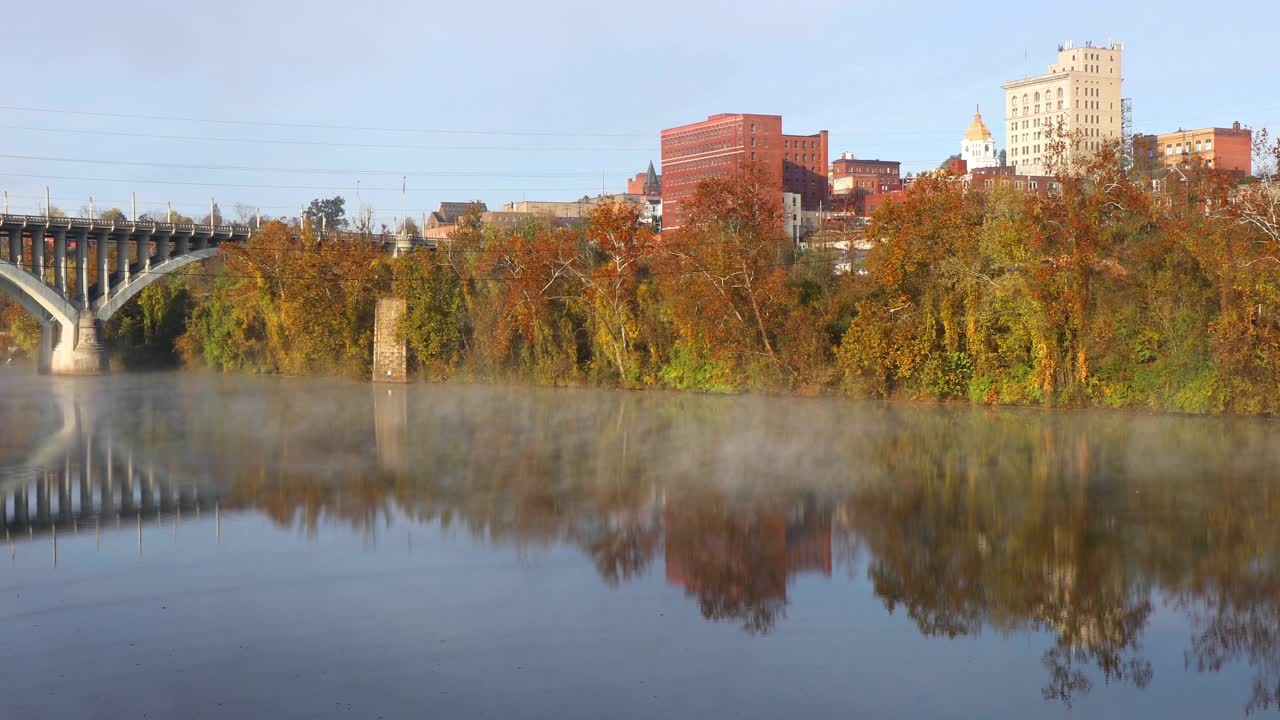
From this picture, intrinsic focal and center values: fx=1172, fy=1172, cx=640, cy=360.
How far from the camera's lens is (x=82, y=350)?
230ft

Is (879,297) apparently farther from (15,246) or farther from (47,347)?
(47,347)

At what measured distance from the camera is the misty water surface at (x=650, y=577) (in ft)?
38.8

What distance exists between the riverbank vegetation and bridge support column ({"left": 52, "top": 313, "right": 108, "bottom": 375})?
11246mm

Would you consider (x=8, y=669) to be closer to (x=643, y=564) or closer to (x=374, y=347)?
(x=643, y=564)

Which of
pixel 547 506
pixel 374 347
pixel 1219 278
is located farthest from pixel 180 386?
pixel 1219 278

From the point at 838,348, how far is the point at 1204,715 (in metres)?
33.8

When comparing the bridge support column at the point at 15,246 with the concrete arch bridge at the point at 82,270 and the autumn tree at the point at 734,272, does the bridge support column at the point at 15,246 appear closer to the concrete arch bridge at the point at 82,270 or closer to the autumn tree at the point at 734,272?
the concrete arch bridge at the point at 82,270

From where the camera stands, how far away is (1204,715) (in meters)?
11.2

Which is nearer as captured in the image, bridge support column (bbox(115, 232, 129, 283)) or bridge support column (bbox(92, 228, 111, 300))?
bridge support column (bbox(92, 228, 111, 300))

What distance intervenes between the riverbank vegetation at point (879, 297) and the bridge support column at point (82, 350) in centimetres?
1125

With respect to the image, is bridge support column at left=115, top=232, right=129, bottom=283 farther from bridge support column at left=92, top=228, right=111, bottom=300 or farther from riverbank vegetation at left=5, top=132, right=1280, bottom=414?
riverbank vegetation at left=5, top=132, right=1280, bottom=414

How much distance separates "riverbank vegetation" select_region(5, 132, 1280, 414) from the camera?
36.2m

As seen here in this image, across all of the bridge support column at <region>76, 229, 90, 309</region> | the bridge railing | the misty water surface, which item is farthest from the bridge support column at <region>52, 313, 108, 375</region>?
the misty water surface

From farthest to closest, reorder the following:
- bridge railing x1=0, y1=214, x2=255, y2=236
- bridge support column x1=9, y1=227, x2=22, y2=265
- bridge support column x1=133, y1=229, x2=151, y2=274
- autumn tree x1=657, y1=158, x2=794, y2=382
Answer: bridge support column x1=133, y1=229, x2=151, y2=274, bridge support column x1=9, y1=227, x2=22, y2=265, bridge railing x1=0, y1=214, x2=255, y2=236, autumn tree x1=657, y1=158, x2=794, y2=382
